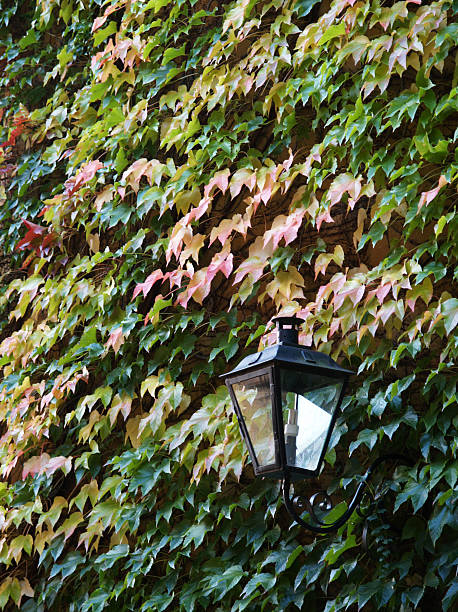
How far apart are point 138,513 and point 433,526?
1.16 metres

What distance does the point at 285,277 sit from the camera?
2.80m

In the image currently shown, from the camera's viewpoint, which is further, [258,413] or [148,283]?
[148,283]

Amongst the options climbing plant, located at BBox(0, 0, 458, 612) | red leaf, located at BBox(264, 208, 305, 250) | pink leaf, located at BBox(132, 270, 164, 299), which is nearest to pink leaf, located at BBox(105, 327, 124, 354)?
climbing plant, located at BBox(0, 0, 458, 612)

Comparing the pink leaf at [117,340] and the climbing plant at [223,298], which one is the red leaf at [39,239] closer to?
the climbing plant at [223,298]

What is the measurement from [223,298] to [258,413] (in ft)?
3.54

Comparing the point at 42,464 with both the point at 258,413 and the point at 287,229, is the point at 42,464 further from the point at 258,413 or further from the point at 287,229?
the point at 258,413

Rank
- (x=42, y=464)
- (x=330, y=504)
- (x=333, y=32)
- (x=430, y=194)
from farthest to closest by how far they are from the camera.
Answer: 1. (x=42, y=464)
2. (x=333, y=32)
3. (x=430, y=194)
4. (x=330, y=504)

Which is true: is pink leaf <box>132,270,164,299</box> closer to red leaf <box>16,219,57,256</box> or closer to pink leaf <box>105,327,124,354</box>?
pink leaf <box>105,327,124,354</box>

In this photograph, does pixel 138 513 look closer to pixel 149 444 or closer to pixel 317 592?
pixel 149 444

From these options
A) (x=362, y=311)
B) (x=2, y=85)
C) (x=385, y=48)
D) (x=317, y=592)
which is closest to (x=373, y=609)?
(x=317, y=592)

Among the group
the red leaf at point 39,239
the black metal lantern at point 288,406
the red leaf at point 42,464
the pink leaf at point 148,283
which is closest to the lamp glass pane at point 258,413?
the black metal lantern at point 288,406

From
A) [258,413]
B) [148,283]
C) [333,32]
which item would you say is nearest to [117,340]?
[148,283]

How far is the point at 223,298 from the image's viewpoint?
10.2ft

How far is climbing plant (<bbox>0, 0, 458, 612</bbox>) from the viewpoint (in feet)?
7.91
